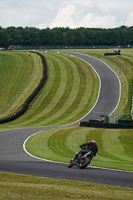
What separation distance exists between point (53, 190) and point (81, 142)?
19978mm

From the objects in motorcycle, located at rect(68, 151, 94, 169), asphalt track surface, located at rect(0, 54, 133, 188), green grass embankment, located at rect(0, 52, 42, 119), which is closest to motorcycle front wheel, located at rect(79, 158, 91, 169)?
motorcycle, located at rect(68, 151, 94, 169)

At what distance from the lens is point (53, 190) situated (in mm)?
16281

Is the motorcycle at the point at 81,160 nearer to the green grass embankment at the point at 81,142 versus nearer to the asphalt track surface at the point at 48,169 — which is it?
the asphalt track surface at the point at 48,169

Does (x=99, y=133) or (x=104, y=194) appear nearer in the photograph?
(x=104, y=194)

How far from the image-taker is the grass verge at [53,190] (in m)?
15.2

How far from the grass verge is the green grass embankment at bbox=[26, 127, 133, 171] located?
6.34 metres

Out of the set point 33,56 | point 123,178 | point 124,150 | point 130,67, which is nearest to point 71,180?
point 123,178

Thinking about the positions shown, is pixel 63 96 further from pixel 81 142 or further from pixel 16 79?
pixel 81 142

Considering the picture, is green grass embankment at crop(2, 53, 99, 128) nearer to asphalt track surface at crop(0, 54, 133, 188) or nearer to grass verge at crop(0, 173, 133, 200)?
asphalt track surface at crop(0, 54, 133, 188)

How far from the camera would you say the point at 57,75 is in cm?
8238

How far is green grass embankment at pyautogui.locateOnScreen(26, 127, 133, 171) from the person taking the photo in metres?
29.1

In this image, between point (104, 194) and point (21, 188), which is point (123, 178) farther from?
point (21, 188)

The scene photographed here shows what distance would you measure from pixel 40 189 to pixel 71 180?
8.45 ft

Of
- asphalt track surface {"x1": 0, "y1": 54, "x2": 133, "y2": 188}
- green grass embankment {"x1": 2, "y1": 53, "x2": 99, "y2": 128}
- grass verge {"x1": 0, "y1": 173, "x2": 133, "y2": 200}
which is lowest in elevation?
green grass embankment {"x1": 2, "y1": 53, "x2": 99, "y2": 128}
